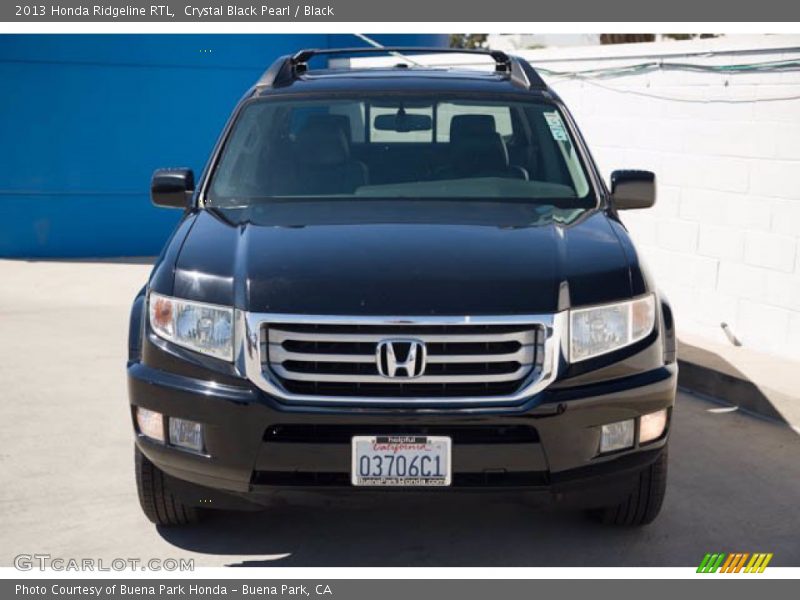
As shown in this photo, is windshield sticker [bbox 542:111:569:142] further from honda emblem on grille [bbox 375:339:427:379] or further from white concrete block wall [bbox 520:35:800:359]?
white concrete block wall [bbox 520:35:800:359]

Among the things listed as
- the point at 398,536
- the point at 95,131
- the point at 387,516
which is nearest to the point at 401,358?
the point at 398,536

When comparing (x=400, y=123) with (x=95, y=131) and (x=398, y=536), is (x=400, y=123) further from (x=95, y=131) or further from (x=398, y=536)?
(x=95, y=131)

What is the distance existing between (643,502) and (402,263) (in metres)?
1.36

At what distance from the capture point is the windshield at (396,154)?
5.63 metres

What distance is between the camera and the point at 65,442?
251 inches

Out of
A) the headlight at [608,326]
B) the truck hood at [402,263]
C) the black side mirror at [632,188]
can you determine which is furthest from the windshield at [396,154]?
the headlight at [608,326]

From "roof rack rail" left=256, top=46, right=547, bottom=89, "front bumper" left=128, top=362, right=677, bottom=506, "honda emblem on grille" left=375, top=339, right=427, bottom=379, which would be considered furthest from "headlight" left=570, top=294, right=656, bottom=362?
"roof rack rail" left=256, top=46, right=547, bottom=89

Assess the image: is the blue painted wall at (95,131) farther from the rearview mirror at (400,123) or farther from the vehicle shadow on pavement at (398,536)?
the vehicle shadow on pavement at (398,536)

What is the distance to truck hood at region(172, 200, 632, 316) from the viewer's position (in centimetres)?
435

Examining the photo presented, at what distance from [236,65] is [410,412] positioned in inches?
391

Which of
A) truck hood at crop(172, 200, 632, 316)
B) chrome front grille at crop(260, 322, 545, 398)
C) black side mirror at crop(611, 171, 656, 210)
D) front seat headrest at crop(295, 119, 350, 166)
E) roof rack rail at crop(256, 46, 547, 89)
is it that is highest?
roof rack rail at crop(256, 46, 547, 89)

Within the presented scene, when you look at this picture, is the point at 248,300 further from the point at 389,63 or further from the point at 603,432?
the point at 389,63

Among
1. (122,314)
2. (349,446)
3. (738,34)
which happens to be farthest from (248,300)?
(122,314)

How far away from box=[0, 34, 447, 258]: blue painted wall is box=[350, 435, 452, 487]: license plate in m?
9.34
